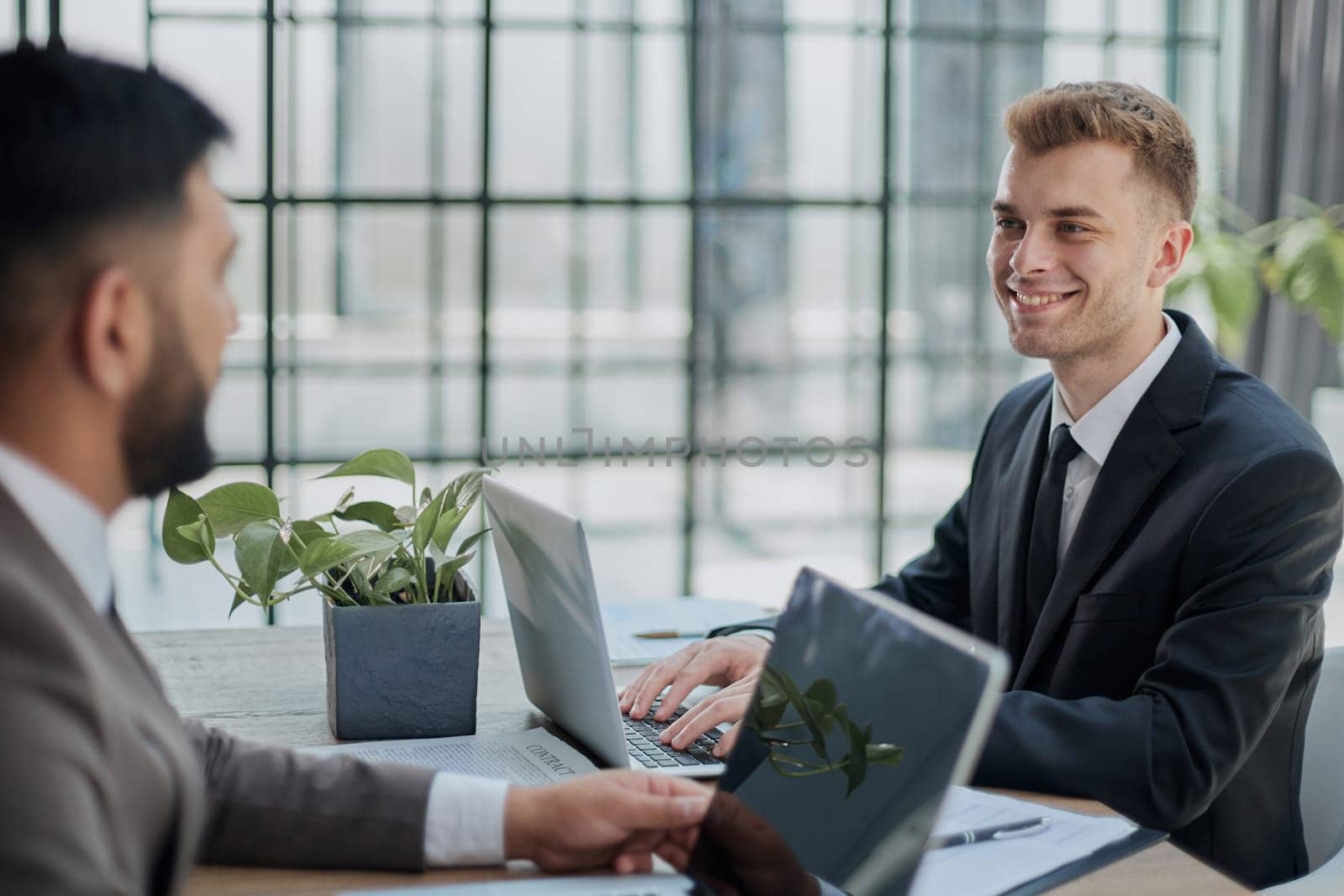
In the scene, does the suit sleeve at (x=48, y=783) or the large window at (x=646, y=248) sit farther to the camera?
the large window at (x=646, y=248)

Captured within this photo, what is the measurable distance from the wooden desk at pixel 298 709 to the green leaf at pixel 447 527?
22cm

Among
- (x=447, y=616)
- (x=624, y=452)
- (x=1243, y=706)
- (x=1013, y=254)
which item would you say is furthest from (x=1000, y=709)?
(x=624, y=452)

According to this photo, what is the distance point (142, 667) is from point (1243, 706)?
3.74 feet

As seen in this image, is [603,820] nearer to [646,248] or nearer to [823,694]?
[823,694]

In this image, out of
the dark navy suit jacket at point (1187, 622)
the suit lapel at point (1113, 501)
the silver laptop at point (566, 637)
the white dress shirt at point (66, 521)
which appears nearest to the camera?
the white dress shirt at point (66, 521)

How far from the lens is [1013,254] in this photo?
203cm

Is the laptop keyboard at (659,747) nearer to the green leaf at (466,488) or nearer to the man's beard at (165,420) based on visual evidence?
the green leaf at (466,488)

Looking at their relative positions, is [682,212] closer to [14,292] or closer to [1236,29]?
[1236,29]

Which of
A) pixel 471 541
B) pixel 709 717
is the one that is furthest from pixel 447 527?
pixel 709 717

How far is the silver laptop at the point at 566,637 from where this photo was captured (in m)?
1.39

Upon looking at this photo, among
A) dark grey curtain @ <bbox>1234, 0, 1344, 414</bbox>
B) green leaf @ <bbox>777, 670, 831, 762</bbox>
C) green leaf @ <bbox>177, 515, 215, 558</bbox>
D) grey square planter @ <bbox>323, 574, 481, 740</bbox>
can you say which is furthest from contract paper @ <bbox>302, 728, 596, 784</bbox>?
dark grey curtain @ <bbox>1234, 0, 1344, 414</bbox>

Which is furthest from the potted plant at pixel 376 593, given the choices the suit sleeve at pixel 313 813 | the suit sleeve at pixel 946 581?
the suit sleeve at pixel 946 581

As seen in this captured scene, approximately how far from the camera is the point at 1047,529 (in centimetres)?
195

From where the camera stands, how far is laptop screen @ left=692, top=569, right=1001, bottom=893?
97cm
